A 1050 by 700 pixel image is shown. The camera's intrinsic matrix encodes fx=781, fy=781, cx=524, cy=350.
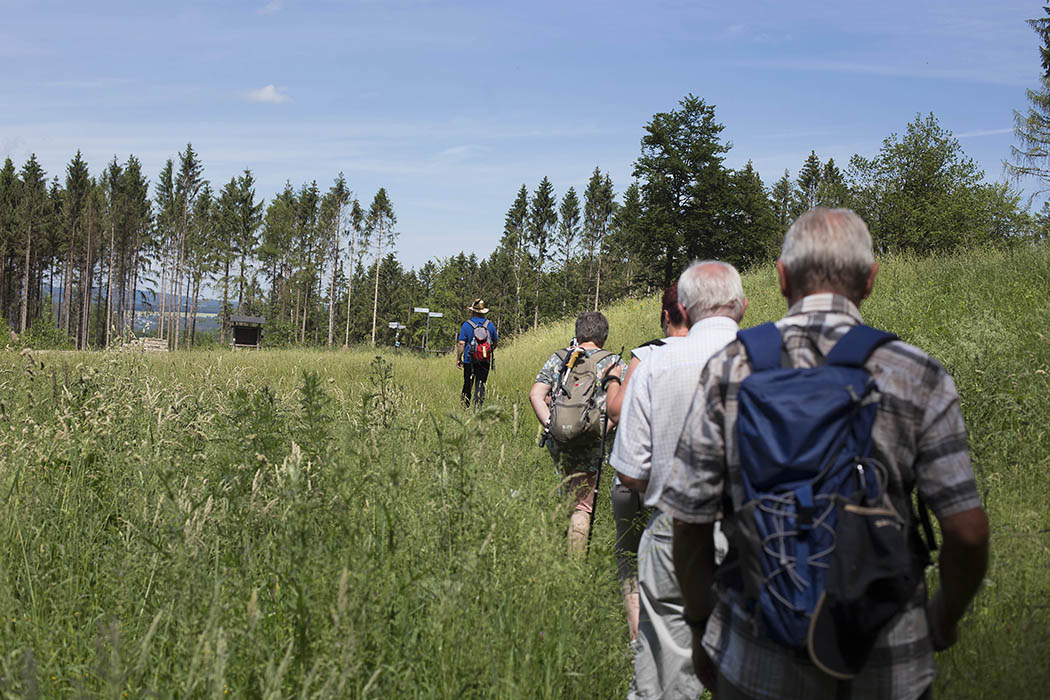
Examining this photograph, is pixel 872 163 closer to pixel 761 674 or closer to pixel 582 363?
pixel 582 363

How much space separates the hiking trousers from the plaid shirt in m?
10.6

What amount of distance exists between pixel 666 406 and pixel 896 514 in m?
1.59

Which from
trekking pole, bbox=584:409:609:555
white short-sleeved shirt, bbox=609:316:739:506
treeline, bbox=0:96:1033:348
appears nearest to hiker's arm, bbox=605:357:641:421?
trekking pole, bbox=584:409:609:555

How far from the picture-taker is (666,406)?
3258 millimetres

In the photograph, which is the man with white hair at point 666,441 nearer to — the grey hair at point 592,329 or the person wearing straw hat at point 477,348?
the grey hair at point 592,329

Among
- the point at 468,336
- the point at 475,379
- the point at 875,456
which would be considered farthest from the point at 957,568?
the point at 475,379

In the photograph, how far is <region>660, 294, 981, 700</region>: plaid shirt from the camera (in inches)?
70.4

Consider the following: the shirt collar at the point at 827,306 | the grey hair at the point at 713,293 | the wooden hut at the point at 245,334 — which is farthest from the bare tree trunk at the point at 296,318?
the shirt collar at the point at 827,306

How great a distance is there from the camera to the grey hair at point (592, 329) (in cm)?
550

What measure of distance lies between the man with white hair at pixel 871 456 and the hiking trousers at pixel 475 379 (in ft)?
34.8

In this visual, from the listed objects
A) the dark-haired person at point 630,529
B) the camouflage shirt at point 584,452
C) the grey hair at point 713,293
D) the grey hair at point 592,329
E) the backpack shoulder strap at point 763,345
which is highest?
the grey hair at point 713,293

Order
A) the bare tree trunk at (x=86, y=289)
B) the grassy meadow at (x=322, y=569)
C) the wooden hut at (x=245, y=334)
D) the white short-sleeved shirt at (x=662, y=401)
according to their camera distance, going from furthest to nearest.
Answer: the bare tree trunk at (x=86, y=289) → the wooden hut at (x=245, y=334) → the white short-sleeved shirt at (x=662, y=401) → the grassy meadow at (x=322, y=569)

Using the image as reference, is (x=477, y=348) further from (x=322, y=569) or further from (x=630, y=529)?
(x=322, y=569)

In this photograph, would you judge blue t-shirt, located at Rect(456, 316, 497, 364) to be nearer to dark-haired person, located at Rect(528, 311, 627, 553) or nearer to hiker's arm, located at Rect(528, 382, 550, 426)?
hiker's arm, located at Rect(528, 382, 550, 426)
